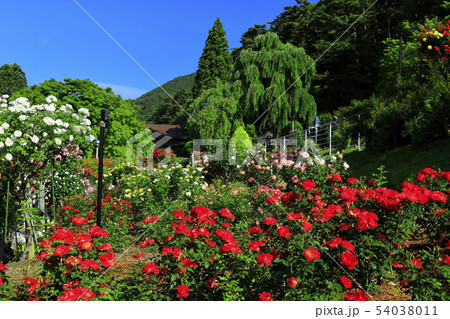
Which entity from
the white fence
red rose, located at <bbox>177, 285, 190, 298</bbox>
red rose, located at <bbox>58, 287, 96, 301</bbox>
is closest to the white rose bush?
red rose, located at <bbox>58, 287, 96, 301</bbox>

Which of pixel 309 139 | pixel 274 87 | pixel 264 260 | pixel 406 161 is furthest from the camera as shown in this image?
pixel 274 87

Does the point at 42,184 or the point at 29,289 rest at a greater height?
the point at 42,184

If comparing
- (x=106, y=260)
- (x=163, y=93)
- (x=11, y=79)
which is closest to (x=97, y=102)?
(x=106, y=260)

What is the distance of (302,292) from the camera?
7.64 feet

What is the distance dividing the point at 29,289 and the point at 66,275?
0.80 ft

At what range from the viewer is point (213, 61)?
28.4 metres

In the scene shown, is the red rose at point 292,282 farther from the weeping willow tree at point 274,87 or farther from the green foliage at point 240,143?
the weeping willow tree at point 274,87

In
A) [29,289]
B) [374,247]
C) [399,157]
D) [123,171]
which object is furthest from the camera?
[123,171]

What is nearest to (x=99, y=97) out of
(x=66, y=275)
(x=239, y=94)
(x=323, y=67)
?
(x=239, y=94)

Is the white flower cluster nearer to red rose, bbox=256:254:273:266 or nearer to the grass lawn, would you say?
red rose, bbox=256:254:273:266

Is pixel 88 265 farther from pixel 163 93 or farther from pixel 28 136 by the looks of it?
pixel 163 93

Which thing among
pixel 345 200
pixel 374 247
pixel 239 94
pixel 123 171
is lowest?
pixel 374 247

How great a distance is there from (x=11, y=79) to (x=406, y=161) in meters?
42.9
